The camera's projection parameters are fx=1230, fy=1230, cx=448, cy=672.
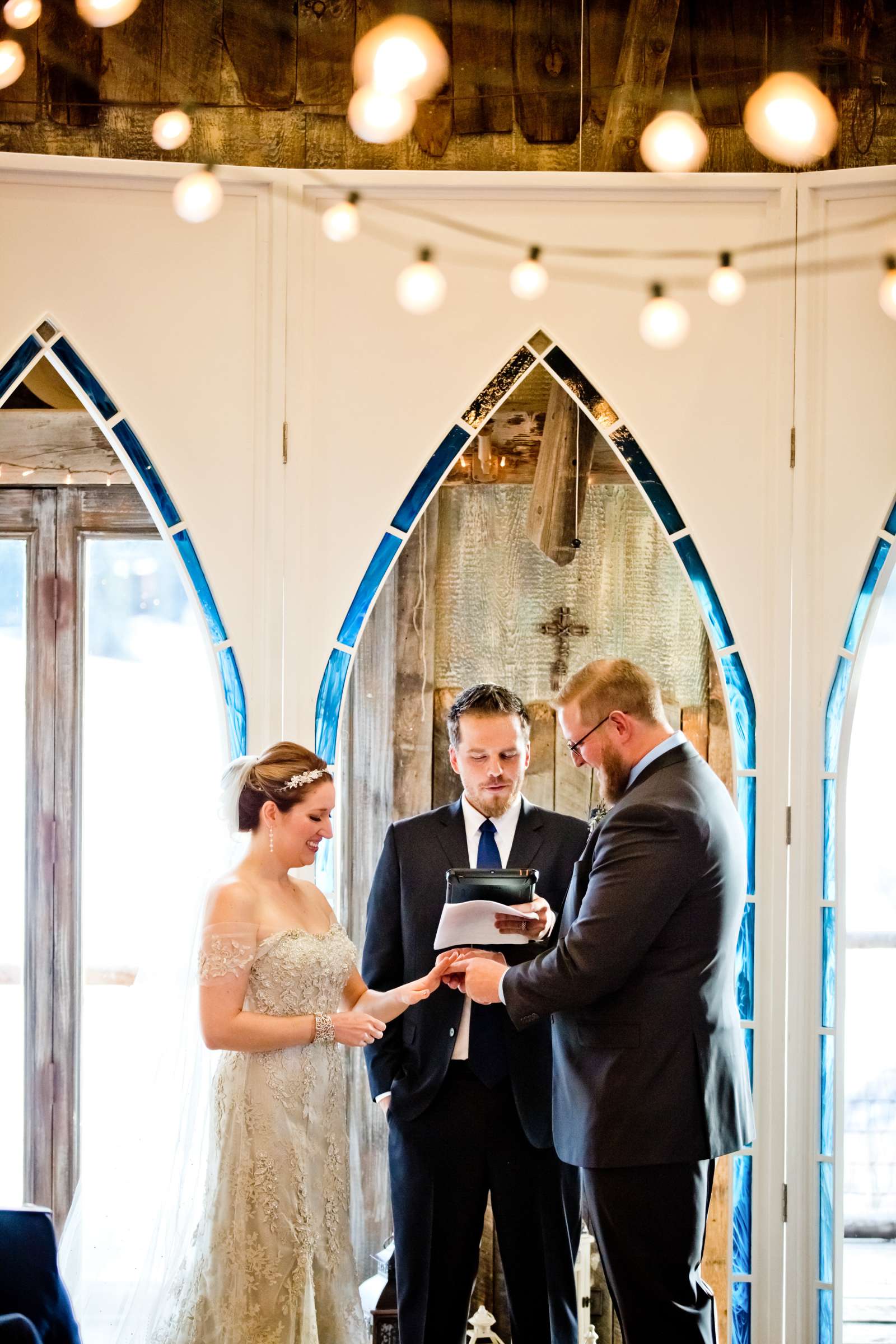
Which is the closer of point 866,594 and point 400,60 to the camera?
point 400,60

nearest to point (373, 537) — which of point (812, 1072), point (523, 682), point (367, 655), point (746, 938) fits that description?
point (367, 655)

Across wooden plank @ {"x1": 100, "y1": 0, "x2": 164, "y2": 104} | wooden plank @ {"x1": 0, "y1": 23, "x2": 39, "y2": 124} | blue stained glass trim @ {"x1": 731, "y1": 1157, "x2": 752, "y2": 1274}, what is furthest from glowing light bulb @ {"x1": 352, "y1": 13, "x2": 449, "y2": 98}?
blue stained glass trim @ {"x1": 731, "y1": 1157, "x2": 752, "y2": 1274}

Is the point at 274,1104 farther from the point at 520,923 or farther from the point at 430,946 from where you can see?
the point at 520,923

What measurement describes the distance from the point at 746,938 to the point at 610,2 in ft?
8.14

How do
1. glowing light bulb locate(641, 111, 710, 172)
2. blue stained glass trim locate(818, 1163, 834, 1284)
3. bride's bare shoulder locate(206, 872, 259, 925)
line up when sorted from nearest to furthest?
bride's bare shoulder locate(206, 872, 259, 925) → glowing light bulb locate(641, 111, 710, 172) → blue stained glass trim locate(818, 1163, 834, 1284)

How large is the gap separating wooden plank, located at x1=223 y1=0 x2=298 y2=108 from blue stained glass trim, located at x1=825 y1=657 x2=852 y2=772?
2102 millimetres

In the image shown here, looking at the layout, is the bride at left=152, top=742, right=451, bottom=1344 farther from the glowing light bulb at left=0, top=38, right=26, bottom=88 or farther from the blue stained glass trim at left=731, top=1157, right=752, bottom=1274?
the glowing light bulb at left=0, top=38, right=26, bottom=88

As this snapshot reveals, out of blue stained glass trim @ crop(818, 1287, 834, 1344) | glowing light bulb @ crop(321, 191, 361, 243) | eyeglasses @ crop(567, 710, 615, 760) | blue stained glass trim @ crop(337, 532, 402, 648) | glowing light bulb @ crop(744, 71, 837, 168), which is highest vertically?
glowing light bulb @ crop(321, 191, 361, 243)

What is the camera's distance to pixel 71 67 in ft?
10.8

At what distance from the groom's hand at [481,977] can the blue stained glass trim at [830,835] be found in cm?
92

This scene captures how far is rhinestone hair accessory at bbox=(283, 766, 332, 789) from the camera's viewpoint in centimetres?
273

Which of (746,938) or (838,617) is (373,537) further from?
(746,938)

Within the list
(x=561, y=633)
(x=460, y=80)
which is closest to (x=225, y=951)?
(x=561, y=633)

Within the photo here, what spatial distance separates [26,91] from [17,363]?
0.77 meters
